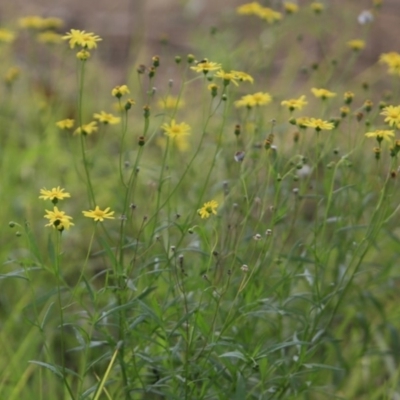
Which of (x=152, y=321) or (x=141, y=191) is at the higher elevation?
(x=152, y=321)

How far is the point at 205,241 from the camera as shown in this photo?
184cm

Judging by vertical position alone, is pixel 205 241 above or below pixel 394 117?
below

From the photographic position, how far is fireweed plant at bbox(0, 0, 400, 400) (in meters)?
1.88

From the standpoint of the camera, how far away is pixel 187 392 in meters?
1.84

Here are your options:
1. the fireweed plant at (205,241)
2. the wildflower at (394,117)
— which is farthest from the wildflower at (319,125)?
the wildflower at (394,117)

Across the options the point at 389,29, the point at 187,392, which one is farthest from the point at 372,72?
the point at 187,392

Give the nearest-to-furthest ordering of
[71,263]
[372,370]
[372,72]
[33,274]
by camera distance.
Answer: [372,370] → [33,274] → [71,263] → [372,72]

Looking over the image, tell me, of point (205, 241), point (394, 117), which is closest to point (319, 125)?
point (394, 117)

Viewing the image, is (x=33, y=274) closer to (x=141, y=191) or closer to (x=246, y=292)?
(x=141, y=191)

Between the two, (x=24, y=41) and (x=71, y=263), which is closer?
(x=71, y=263)

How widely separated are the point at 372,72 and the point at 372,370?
6.74 feet

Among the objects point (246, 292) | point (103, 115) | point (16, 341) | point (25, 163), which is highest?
point (103, 115)

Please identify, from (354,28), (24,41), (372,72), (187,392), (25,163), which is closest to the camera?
(187,392)

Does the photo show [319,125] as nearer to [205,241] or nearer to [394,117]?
[394,117]
